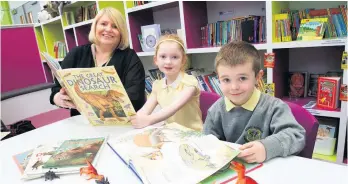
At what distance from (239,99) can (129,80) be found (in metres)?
0.75

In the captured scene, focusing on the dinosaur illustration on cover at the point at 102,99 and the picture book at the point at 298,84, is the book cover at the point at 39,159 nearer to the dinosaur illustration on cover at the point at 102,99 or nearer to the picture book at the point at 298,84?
the dinosaur illustration on cover at the point at 102,99

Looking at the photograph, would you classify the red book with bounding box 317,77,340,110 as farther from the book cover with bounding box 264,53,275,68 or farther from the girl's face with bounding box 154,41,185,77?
the girl's face with bounding box 154,41,185,77

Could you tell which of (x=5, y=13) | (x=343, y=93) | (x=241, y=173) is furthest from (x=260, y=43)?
(x=5, y=13)

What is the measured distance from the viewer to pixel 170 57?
131 cm

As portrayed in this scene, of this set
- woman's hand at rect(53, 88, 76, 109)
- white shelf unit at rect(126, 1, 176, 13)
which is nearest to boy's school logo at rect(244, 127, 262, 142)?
woman's hand at rect(53, 88, 76, 109)

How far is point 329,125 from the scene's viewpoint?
70.0 inches

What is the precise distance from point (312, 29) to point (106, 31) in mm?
1255

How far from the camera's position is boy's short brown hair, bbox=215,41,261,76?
90 centimetres

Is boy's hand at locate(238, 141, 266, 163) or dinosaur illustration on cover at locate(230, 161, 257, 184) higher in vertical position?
boy's hand at locate(238, 141, 266, 163)

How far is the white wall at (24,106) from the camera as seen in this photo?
3.06m

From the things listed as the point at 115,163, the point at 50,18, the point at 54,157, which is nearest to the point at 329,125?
the point at 115,163

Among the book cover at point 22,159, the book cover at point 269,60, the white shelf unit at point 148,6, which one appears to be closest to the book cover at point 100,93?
the book cover at point 22,159

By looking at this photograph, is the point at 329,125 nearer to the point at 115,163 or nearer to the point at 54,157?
the point at 115,163

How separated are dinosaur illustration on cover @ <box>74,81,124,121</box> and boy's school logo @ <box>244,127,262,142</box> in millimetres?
498
